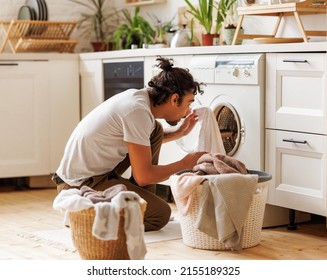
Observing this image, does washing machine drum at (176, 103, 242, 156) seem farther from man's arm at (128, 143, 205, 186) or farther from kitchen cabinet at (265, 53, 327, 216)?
man's arm at (128, 143, 205, 186)

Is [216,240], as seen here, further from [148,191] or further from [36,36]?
[36,36]

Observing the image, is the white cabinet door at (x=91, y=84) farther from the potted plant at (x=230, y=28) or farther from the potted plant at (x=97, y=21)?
the potted plant at (x=230, y=28)

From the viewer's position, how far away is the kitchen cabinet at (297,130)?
3455mm

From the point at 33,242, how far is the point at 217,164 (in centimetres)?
92

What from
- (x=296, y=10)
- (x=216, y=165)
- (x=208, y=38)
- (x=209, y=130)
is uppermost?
(x=296, y=10)

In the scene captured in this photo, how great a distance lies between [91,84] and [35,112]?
41 centimetres

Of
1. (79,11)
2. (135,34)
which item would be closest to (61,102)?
(135,34)

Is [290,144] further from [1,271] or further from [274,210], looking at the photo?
[1,271]

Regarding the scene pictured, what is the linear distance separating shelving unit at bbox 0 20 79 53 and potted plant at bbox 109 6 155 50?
1.03 ft

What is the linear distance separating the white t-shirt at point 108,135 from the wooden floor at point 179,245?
15.5 inches

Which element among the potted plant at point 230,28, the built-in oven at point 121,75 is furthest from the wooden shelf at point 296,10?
the built-in oven at point 121,75

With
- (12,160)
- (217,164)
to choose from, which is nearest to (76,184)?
(217,164)

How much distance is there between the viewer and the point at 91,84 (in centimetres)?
515

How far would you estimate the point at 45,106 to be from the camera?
515 centimetres
